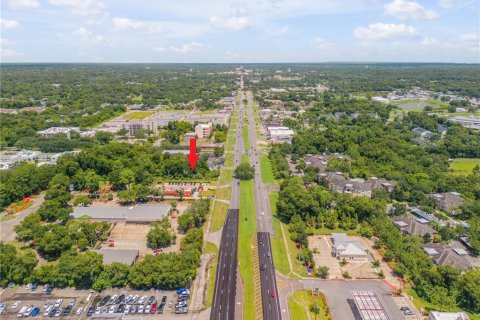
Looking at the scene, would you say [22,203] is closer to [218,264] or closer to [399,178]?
[218,264]

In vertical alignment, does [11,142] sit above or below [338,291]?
above

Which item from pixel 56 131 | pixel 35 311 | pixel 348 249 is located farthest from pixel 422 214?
pixel 56 131

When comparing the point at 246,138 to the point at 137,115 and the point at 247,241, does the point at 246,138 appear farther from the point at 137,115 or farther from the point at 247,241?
the point at 247,241

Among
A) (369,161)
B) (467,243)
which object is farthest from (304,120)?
(467,243)

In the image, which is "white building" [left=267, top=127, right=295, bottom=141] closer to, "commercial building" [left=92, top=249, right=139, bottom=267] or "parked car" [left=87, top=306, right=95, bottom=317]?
"commercial building" [left=92, top=249, right=139, bottom=267]

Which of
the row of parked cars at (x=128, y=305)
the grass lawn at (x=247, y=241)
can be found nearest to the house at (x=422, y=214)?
the grass lawn at (x=247, y=241)

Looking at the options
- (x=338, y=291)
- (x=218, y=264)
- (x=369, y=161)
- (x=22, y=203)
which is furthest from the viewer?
(x=369, y=161)

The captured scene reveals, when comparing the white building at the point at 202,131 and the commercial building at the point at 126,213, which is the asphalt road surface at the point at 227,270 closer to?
the commercial building at the point at 126,213
